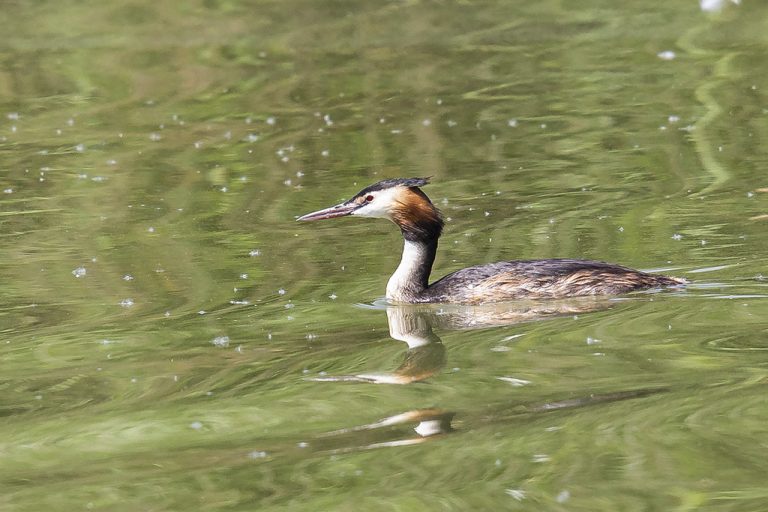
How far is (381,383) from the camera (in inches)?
336

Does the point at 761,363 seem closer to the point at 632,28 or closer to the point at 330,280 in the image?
the point at 330,280

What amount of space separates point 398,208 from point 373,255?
1.46 meters

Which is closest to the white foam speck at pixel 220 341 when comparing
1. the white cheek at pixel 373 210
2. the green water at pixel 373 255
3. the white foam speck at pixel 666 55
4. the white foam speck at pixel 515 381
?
the green water at pixel 373 255

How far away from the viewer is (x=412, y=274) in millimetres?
10570

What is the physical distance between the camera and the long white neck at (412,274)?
1048cm

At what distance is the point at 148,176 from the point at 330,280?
18.1 feet

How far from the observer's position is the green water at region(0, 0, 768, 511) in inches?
281

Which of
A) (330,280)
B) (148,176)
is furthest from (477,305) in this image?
(148,176)

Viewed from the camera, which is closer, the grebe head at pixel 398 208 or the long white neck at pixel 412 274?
the long white neck at pixel 412 274

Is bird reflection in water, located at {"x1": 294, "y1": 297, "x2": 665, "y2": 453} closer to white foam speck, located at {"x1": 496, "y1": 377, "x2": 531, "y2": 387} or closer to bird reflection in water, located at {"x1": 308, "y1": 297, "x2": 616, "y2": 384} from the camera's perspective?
bird reflection in water, located at {"x1": 308, "y1": 297, "x2": 616, "y2": 384}

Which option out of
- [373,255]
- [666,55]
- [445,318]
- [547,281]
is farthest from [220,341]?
[666,55]

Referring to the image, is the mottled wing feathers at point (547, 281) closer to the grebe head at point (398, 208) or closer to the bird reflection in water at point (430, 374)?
the bird reflection in water at point (430, 374)

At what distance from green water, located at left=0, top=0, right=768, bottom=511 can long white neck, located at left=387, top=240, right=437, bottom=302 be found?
169 millimetres

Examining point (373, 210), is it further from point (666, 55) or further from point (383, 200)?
point (666, 55)
